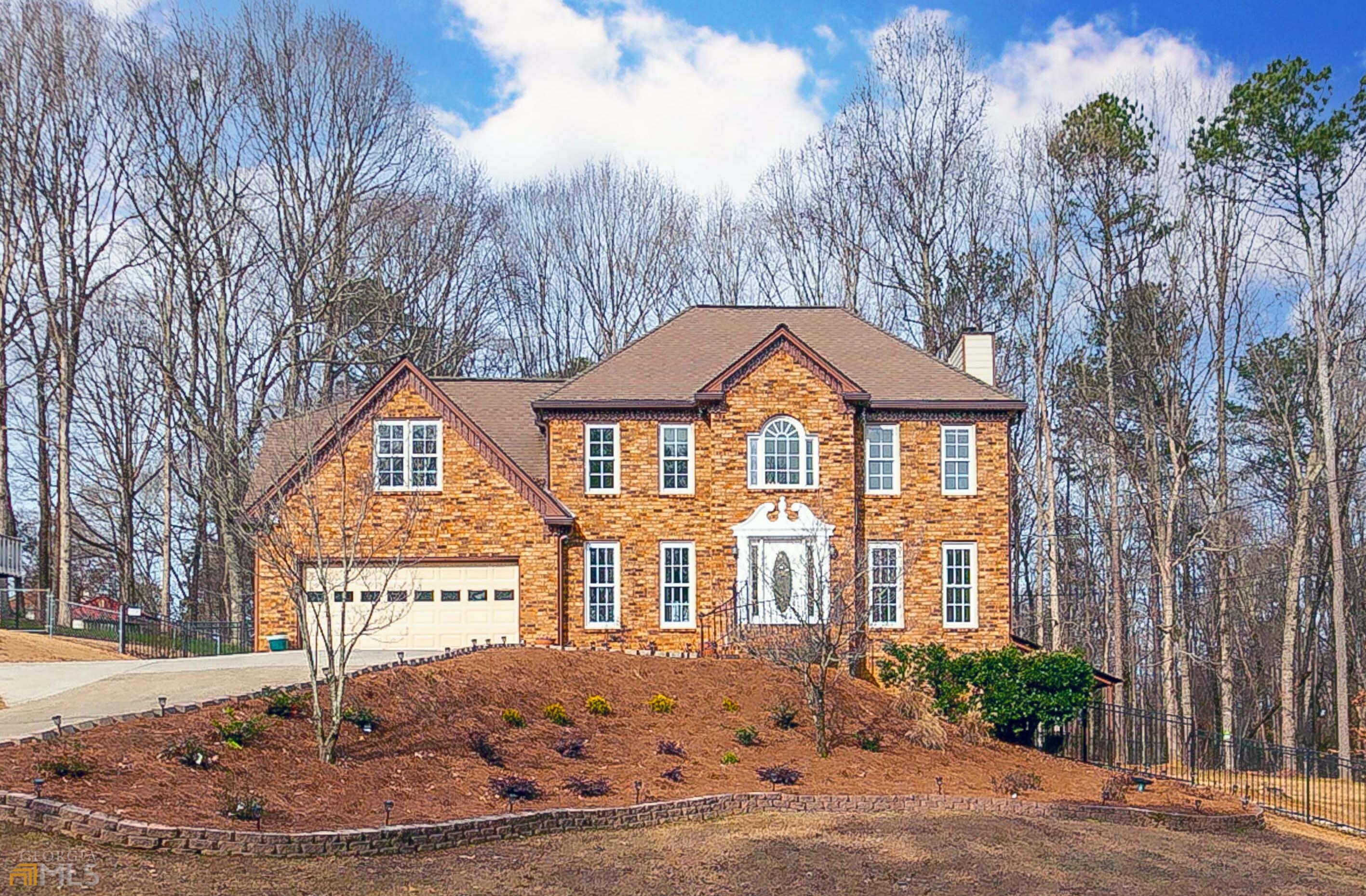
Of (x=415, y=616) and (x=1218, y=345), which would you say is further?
(x=1218, y=345)

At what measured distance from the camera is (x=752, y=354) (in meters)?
25.0

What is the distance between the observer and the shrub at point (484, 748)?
15.9m

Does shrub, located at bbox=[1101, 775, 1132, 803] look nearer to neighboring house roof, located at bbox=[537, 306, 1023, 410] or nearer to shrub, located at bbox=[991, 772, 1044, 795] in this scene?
shrub, located at bbox=[991, 772, 1044, 795]

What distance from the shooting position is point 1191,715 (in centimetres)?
3084

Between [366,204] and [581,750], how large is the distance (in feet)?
82.7

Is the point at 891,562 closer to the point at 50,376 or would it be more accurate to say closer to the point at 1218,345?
the point at 1218,345

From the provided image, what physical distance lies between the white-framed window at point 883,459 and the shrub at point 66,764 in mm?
16486

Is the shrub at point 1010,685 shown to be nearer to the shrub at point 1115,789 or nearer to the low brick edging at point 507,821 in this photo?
the shrub at point 1115,789

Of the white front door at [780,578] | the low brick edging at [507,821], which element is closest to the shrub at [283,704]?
the low brick edging at [507,821]

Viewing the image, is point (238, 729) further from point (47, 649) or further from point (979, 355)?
point (979, 355)

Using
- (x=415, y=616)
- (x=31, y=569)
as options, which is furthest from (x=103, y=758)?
(x=31, y=569)

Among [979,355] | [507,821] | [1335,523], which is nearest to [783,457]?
[979,355]

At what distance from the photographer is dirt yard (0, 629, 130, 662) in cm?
2261

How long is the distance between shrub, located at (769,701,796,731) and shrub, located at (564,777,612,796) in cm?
504
